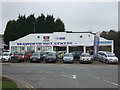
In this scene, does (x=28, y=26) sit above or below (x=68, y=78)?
above

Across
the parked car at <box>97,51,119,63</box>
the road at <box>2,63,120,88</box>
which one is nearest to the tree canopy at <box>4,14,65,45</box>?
the parked car at <box>97,51,119,63</box>

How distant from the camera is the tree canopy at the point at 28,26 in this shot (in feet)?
248

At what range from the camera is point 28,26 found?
254ft

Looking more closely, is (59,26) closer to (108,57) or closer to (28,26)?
(28,26)

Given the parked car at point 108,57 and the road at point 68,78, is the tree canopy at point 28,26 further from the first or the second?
the road at point 68,78

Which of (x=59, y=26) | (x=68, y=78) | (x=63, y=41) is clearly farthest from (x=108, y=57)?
(x=59, y=26)

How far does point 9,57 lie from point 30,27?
139ft

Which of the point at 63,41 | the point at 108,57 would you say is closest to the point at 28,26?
the point at 63,41

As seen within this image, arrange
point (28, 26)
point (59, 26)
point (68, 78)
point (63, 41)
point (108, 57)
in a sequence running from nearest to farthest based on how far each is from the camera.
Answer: point (68, 78) < point (108, 57) < point (63, 41) < point (28, 26) < point (59, 26)

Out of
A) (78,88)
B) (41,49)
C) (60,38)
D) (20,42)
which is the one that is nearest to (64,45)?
(60,38)

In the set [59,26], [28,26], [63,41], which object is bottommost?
[63,41]

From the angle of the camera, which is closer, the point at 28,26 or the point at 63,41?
the point at 63,41

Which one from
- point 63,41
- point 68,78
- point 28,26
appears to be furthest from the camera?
point 28,26

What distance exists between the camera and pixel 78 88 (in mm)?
11812
